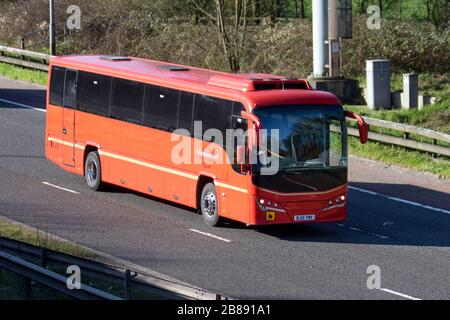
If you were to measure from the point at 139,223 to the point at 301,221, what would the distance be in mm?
3142

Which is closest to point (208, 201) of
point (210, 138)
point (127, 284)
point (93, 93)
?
point (210, 138)

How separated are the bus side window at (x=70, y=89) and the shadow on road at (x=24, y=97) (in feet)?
31.5

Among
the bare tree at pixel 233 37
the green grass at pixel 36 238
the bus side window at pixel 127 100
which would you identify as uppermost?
the bare tree at pixel 233 37

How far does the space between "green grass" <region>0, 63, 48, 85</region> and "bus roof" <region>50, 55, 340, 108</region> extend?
1570 cm

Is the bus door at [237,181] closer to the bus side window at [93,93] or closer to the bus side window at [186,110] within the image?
the bus side window at [186,110]

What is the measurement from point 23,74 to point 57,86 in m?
15.7

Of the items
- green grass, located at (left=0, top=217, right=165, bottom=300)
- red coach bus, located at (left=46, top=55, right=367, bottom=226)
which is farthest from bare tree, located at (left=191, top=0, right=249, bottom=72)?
green grass, located at (left=0, top=217, right=165, bottom=300)

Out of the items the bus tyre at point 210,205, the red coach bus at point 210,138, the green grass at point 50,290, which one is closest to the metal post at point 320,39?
the red coach bus at point 210,138

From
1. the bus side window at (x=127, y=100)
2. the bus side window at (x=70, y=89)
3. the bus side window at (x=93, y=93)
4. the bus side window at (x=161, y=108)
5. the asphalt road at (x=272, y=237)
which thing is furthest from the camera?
the bus side window at (x=70, y=89)

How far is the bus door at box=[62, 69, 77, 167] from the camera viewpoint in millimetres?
25094

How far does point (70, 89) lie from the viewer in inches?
991

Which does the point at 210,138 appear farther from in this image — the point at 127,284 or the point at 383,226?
the point at 127,284

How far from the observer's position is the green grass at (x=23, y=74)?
131 ft
